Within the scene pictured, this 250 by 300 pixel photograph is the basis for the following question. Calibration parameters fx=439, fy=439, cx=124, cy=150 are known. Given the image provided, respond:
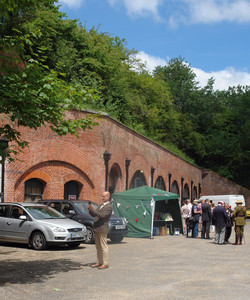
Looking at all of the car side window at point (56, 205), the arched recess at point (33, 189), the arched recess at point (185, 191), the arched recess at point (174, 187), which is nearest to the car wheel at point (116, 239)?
the car side window at point (56, 205)

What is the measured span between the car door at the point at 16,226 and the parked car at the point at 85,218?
220 centimetres

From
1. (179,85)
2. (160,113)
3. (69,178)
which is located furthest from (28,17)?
(179,85)

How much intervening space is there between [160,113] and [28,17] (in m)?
25.9

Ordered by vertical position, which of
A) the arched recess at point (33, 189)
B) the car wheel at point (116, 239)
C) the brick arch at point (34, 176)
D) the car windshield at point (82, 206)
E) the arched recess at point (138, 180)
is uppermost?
the arched recess at point (138, 180)

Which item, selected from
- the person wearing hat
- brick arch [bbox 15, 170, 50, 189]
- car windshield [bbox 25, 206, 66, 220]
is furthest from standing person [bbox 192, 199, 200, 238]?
car windshield [bbox 25, 206, 66, 220]

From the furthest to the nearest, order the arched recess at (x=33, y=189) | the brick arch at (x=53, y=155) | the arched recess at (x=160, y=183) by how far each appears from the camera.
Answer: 1. the arched recess at (x=160, y=183)
2. the arched recess at (x=33, y=189)
3. the brick arch at (x=53, y=155)

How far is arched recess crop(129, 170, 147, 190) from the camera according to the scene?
3038 cm

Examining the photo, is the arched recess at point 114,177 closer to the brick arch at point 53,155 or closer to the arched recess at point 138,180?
the arched recess at point 138,180

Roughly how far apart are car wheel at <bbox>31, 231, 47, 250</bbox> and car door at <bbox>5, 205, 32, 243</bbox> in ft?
0.85

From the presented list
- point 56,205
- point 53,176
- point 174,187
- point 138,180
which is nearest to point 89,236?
point 56,205

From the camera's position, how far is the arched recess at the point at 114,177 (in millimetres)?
26891

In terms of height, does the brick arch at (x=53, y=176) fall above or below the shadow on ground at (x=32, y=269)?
above

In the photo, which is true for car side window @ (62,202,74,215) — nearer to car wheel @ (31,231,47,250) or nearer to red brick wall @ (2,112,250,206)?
red brick wall @ (2,112,250,206)

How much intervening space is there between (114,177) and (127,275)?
1787 centimetres
